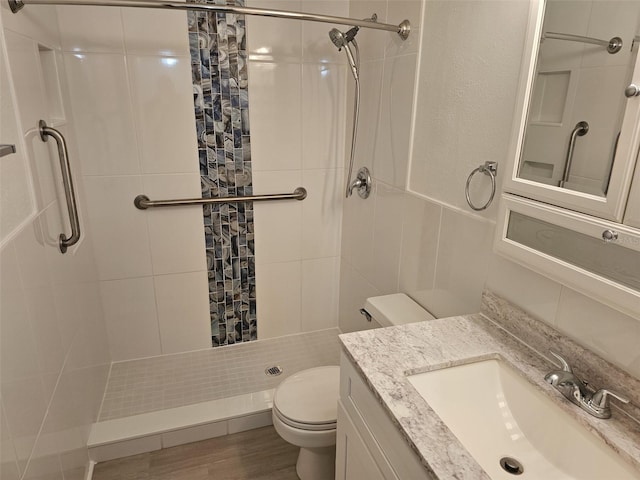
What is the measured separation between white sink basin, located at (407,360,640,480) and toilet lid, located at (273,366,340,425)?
69 cm

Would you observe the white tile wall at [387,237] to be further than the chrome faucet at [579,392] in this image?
Yes

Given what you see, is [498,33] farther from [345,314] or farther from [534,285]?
[345,314]

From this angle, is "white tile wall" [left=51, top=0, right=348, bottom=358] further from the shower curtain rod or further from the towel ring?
the towel ring

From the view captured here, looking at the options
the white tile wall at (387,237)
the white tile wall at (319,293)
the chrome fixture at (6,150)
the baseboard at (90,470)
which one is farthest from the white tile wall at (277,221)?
the chrome fixture at (6,150)

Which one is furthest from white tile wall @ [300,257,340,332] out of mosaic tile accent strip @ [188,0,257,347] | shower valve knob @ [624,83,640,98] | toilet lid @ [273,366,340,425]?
shower valve knob @ [624,83,640,98]

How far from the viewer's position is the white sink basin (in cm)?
88

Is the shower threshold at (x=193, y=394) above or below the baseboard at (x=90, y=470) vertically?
above

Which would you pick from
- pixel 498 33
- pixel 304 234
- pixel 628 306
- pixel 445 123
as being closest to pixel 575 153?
pixel 628 306

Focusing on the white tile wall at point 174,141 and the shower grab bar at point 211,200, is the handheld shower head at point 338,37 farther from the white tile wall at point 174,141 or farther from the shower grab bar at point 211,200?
the shower grab bar at point 211,200

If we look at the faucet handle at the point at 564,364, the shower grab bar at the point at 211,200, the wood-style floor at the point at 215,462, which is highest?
the shower grab bar at the point at 211,200

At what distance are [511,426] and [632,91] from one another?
79 centimetres

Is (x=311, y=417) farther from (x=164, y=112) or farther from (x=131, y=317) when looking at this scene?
(x=164, y=112)

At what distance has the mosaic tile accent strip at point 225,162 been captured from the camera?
81.5 inches

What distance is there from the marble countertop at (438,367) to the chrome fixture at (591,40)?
2.44 feet
